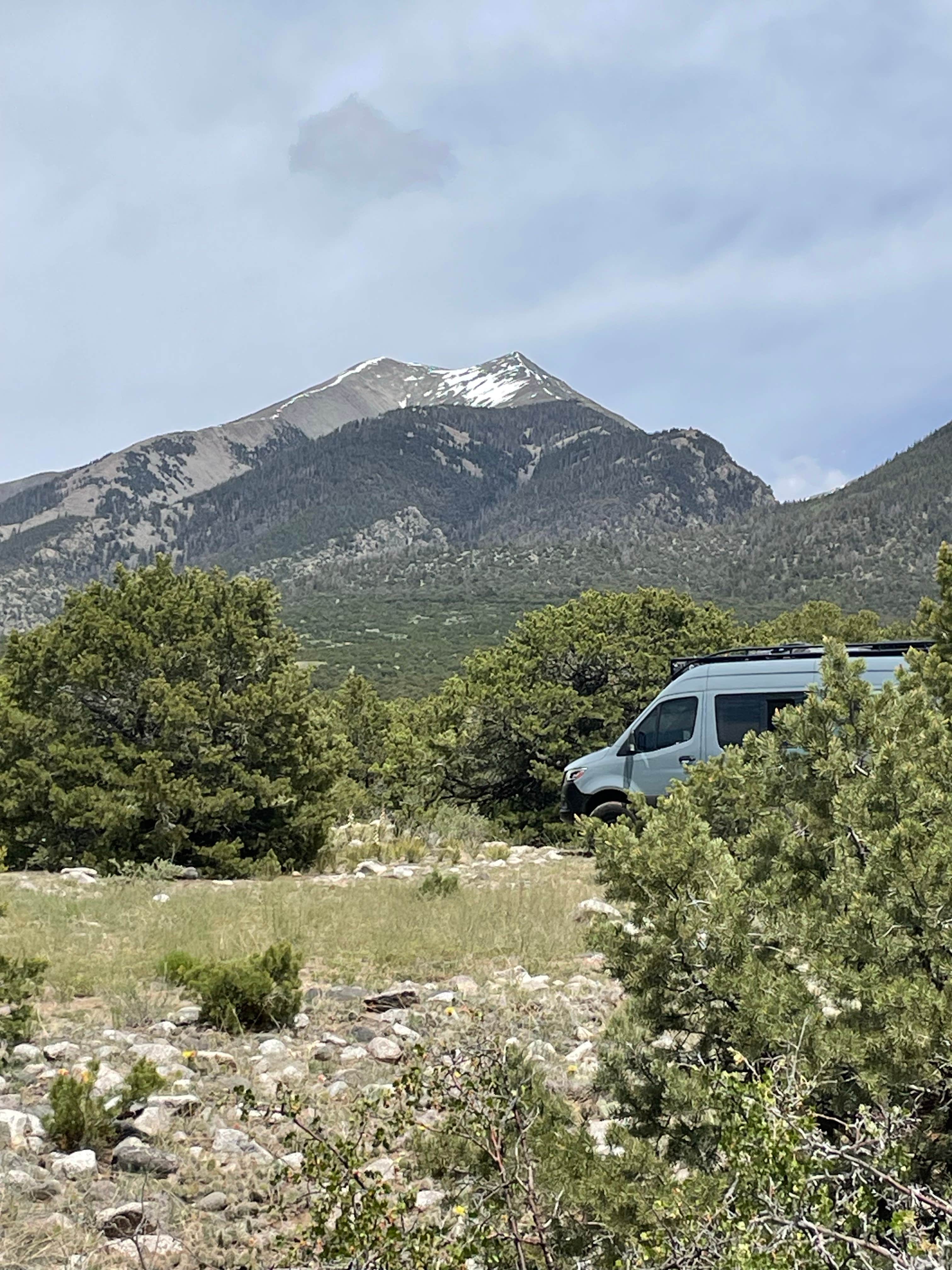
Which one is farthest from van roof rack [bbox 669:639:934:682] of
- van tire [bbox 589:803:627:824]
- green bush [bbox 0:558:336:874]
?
green bush [bbox 0:558:336:874]

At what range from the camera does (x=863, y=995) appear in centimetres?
256

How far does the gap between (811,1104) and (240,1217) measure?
2.26 m

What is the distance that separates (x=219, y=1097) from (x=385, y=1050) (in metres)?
0.99

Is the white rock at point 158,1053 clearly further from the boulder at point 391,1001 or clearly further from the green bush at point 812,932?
the green bush at point 812,932

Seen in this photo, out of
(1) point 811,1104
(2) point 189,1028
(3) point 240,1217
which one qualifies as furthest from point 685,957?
(2) point 189,1028

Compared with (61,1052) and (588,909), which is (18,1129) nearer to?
(61,1052)

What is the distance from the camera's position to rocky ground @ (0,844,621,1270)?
11.1 ft

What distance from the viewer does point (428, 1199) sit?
A: 3.76m

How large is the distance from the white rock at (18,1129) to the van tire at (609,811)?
31.8 ft

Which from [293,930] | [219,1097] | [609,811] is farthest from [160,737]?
[219,1097]

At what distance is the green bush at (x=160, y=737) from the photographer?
1240 centimetres

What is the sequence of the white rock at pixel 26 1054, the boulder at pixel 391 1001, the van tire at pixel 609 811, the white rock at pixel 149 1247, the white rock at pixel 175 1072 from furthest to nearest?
the van tire at pixel 609 811 < the boulder at pixel 391 1001 < the white rock at pixel 26 1054 < the white rock at pixel 175 1072 < the white rock at pixel 149 1247

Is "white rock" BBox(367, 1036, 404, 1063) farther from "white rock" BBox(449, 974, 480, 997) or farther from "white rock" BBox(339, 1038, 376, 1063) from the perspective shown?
"white rock" BBox(449, 974, 480, 997)

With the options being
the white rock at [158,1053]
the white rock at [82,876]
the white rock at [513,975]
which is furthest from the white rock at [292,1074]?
the white rock at [82,876]
